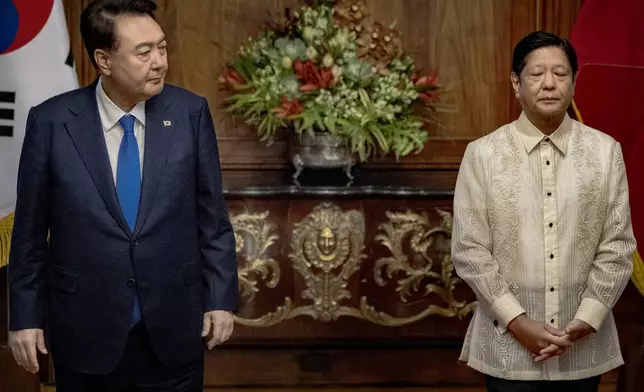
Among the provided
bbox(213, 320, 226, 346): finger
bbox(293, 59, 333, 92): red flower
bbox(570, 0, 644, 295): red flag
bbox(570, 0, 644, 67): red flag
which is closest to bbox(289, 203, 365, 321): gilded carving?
bbox(293, 59, 333, 92): red flower

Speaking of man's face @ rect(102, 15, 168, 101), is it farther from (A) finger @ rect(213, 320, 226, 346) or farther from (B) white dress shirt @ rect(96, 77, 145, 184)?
(A) finger @ rect(213, 320, 226, 346)

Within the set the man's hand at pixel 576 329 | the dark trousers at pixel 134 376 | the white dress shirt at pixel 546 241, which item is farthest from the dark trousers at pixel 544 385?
the dark trousers at pixel 134 376

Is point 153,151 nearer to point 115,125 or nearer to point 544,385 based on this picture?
point 115,125

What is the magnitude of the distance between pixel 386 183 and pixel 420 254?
1.36 feet

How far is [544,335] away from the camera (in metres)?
2.70

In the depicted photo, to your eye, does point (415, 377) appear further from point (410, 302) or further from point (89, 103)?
point (89, 103)

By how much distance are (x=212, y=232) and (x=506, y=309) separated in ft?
2.50

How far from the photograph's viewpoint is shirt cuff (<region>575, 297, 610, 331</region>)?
8.93 feet

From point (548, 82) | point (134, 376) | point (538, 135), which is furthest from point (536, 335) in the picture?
point (134, 376)

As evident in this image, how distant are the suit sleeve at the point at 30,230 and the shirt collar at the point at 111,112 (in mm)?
141

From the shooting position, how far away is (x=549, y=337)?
2697 mm

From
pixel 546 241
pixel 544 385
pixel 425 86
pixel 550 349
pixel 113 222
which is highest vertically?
pixel 425 86

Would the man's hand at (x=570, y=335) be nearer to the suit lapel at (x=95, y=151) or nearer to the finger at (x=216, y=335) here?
the finger at (x=216, y=335)

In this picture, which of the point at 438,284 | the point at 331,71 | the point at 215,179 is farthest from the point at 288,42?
the point at 215,179
